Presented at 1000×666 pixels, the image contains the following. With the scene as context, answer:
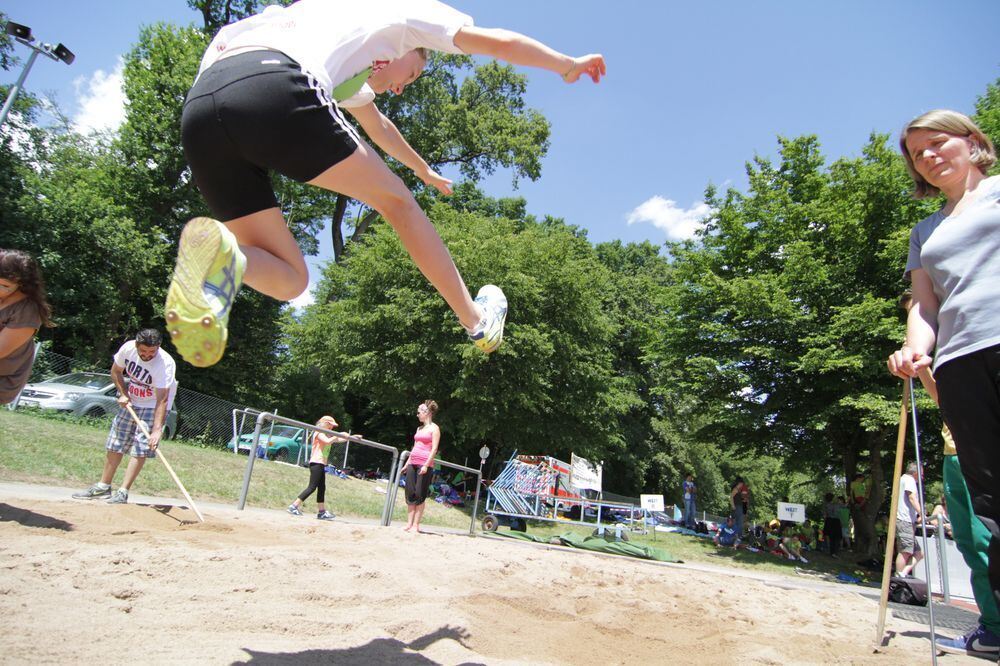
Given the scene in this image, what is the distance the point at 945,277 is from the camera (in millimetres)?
2189

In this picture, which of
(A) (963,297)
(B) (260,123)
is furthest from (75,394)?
(A) (963,297)

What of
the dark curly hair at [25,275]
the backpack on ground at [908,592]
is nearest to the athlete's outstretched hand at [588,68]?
the dark curly hair at [25,275]

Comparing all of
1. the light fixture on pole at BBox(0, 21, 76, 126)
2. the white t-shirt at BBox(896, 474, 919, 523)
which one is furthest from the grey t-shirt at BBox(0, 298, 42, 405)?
the light fixture on pole at BBox(0, 21, 76, 126)

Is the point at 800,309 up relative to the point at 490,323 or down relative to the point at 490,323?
up

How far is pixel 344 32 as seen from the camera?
197 cm

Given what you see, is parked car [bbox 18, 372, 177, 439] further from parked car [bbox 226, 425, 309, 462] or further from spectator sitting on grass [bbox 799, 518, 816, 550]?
spectator sitting on grass [bbox 799, 518, 816, 550]

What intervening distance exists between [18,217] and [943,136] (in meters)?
22.1

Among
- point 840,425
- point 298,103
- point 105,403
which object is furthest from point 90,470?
point 840,425

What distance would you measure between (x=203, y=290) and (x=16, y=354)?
312 cm

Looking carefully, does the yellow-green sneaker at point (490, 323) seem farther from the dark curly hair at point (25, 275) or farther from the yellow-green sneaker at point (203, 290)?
the dark curly hair at point (25, 275)

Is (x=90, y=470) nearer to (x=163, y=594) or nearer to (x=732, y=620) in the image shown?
(x=163, y=594)

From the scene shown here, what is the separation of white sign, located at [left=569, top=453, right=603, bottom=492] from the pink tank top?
25.8 ft

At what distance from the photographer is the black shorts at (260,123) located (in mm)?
1763

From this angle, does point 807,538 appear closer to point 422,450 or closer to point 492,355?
point 492,355
